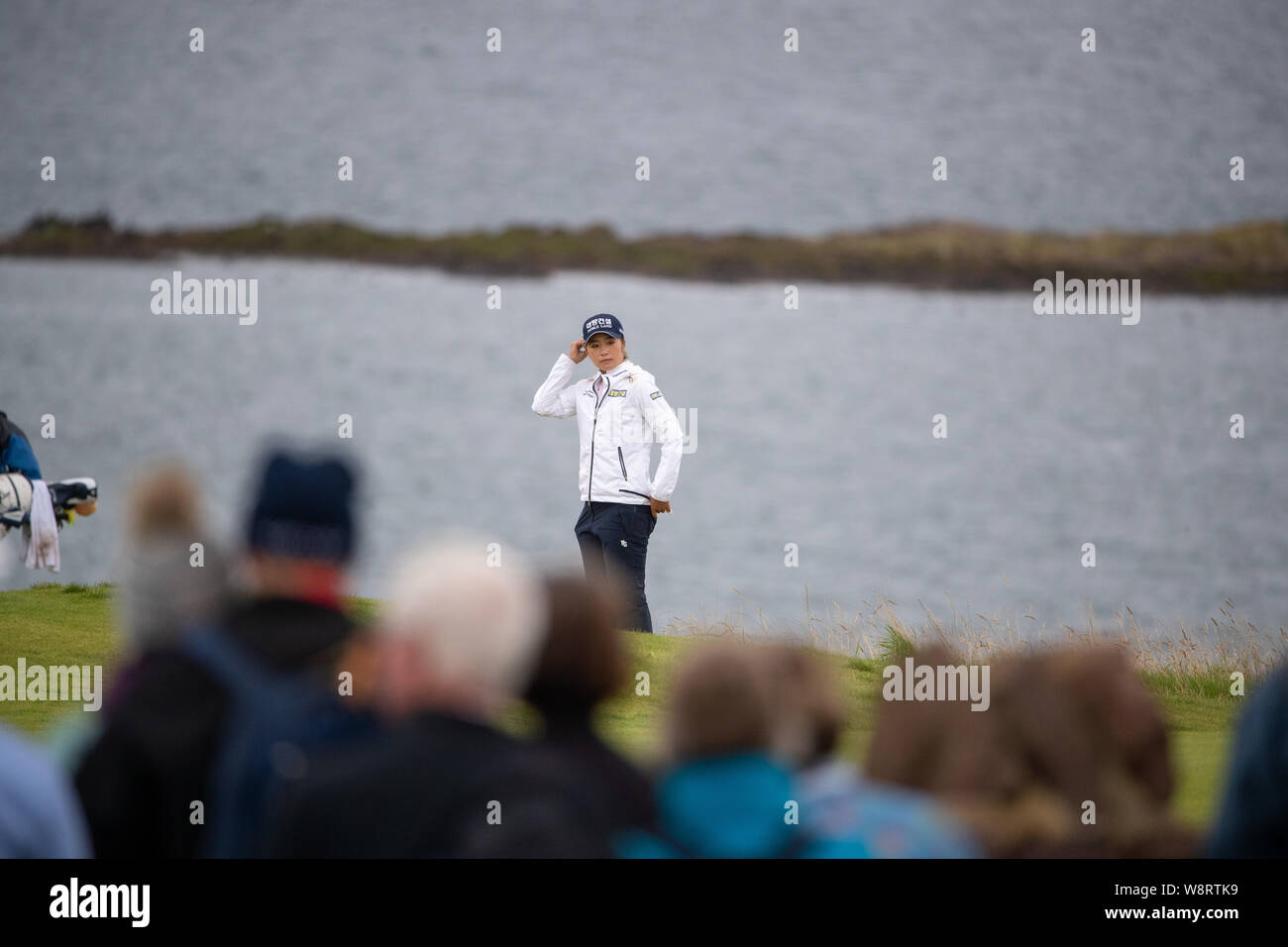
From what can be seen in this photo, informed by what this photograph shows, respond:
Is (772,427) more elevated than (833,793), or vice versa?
(772,427)

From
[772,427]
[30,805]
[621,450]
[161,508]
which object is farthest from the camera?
[772,427]

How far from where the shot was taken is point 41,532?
9.94 metres

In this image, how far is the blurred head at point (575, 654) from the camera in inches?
116

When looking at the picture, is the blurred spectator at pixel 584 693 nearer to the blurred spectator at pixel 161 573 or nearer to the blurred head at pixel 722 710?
the blurred head at pixel 722 710

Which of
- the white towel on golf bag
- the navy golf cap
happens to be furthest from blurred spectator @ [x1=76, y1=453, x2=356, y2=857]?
the white towel on golf bag

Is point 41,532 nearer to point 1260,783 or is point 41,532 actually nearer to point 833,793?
point 833,793

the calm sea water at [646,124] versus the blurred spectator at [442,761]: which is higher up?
the calm sea water at [646,124]

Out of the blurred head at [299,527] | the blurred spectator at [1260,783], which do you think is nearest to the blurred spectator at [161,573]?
the blurred head at [299,527]

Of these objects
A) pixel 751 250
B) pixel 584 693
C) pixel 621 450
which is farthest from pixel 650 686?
pixel 751 250

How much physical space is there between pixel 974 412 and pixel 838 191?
4264cm

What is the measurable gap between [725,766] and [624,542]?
713 cm

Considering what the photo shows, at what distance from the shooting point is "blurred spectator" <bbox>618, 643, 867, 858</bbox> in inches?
110

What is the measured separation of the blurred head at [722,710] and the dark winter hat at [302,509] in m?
1.03

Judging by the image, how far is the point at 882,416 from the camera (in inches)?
1460
